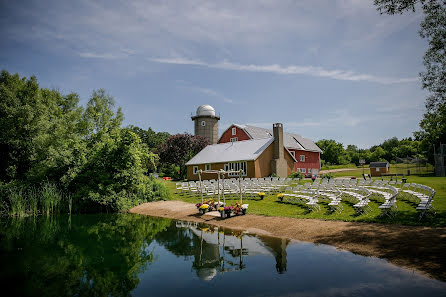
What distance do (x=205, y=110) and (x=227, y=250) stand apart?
45.5m

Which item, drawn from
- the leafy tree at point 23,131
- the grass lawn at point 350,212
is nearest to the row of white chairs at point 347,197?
the grass lawn at point 350,212

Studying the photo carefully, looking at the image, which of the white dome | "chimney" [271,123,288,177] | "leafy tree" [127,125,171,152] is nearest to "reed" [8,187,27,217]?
"chimney" [271,123,288,177]

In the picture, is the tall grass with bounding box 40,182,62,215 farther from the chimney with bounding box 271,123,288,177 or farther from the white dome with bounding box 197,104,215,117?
the white dome with bounding box 197,104,215,117

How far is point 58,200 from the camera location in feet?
→ 68.2

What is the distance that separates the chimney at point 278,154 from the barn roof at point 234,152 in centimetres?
93

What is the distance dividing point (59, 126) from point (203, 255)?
80.4ft

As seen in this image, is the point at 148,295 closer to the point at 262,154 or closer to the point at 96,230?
the point at 96,230

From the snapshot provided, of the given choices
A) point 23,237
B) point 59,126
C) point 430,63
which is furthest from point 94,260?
point 59,126

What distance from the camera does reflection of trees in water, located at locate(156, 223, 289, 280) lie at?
28.2 ft

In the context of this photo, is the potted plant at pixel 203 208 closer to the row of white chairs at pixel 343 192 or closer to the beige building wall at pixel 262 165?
the row of white chairs at pixel 343 192

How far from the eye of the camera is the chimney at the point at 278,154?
34031 millimetres

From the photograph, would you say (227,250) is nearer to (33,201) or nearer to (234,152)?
(33,201)

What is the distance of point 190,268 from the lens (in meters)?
8.52

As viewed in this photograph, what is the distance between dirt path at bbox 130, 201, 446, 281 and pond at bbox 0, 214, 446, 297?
21.6 inches
